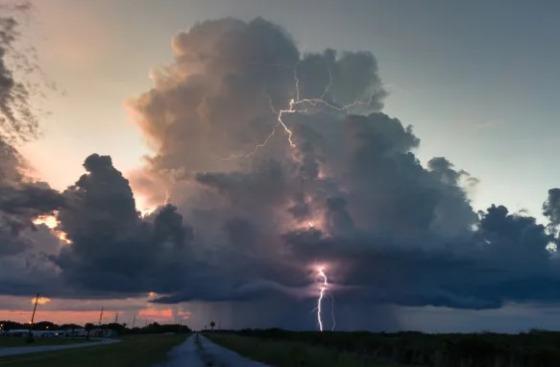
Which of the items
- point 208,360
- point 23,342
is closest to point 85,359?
point 208,360

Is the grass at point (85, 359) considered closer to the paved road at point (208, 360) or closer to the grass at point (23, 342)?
the paved road at point (208, 360)

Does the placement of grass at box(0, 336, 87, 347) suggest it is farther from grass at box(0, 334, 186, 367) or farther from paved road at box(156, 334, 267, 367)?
paved road at box(156, 334, 267, 367)

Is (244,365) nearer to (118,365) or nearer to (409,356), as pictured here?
(118,365)

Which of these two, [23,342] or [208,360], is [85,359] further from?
[23,342]

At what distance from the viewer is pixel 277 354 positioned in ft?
226

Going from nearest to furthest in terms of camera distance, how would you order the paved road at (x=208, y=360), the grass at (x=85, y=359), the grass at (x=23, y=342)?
the grass at (x=85, y=359) < the paved road at (x=208, y=360) < the grass at (x=23, y=342)

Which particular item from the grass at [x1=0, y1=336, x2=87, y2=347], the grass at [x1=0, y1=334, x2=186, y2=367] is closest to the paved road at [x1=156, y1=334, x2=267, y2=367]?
the grass at [x1=0, y1=334, x2=186, y2=367]

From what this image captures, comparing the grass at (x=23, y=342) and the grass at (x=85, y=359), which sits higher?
the grass at (x=23, y=342)

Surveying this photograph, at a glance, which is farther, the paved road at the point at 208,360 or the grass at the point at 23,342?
the grass at the point at 23,342

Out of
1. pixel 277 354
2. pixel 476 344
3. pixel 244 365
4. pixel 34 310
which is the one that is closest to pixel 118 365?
pixel 244 365

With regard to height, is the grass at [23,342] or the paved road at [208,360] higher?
the grass at [23,342]

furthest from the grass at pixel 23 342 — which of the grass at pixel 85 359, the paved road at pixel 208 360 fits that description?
the paved road at pixel 208 360

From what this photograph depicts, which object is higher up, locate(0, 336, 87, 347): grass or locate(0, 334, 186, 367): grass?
locate(0, 336, 87, 347): grass

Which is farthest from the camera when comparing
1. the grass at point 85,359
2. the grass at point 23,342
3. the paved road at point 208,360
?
the grass at point 23,342
